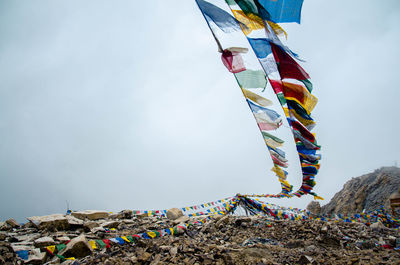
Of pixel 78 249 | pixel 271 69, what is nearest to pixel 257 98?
pixel 271 69

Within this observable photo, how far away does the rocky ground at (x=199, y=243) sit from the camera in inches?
126

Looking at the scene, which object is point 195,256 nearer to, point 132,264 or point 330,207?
point 132,264

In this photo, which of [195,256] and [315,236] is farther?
[315,236]

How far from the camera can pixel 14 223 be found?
556 centimetres

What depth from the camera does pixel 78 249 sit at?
3.42 meters

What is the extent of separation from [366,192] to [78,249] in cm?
2141

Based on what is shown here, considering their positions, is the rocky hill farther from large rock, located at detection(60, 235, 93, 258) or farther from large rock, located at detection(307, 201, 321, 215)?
large rock, located at detection(60, 235, 93, 258)

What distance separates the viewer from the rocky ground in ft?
10.5

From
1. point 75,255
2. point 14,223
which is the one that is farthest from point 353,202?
point 14,223

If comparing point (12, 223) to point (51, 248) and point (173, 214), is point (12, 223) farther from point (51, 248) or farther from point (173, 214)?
point (173, 214)

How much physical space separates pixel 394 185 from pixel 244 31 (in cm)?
1801

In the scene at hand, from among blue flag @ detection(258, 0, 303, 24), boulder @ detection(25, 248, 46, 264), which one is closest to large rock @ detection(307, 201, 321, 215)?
blue flag @ detection(258, 0, 303, 24)

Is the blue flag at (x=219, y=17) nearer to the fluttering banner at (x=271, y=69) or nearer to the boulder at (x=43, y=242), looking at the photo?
the fluttering banner at (x=271, y=69)

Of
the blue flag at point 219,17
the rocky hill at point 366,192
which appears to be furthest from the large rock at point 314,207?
the blue flag at point 219,17
